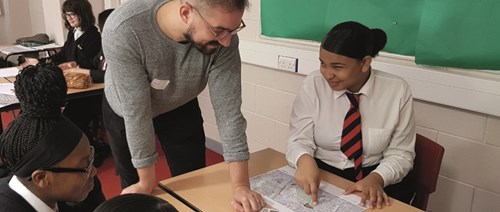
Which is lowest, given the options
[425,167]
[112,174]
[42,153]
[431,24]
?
[112,174]

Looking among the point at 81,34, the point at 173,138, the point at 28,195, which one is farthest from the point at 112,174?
the point at 28,195

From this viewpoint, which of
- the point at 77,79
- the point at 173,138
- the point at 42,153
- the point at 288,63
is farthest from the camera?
the point at 77,79

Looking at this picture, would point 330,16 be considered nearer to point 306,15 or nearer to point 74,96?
point 306,15

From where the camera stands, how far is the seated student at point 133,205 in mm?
771

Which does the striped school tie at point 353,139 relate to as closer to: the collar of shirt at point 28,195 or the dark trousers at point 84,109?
the collar of shirt at point 28,195

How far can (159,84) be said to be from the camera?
1.40m

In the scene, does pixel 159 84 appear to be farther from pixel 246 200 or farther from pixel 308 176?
pixel 308 176

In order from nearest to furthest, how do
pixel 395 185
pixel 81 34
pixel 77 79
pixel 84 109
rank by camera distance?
pixel 395 185 < pixel 77 79 < pixel 84 109 < pixel 81 34

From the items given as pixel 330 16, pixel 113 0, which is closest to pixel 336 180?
pixel 330 16

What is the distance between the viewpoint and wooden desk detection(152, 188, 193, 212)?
129 centimetres

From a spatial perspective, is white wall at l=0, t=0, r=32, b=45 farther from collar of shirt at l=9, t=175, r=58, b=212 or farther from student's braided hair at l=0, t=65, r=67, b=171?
collar of shirt at l=9, t=175, r=58, b=212

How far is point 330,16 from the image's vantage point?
96.3 inches

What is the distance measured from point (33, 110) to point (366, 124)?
3.72 ft

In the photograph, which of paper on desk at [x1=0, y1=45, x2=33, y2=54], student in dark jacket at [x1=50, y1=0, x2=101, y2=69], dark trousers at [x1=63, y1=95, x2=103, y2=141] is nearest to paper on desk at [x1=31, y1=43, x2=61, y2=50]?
paper on desk at [x1=0, y1=45, x2=33, y2=54]
